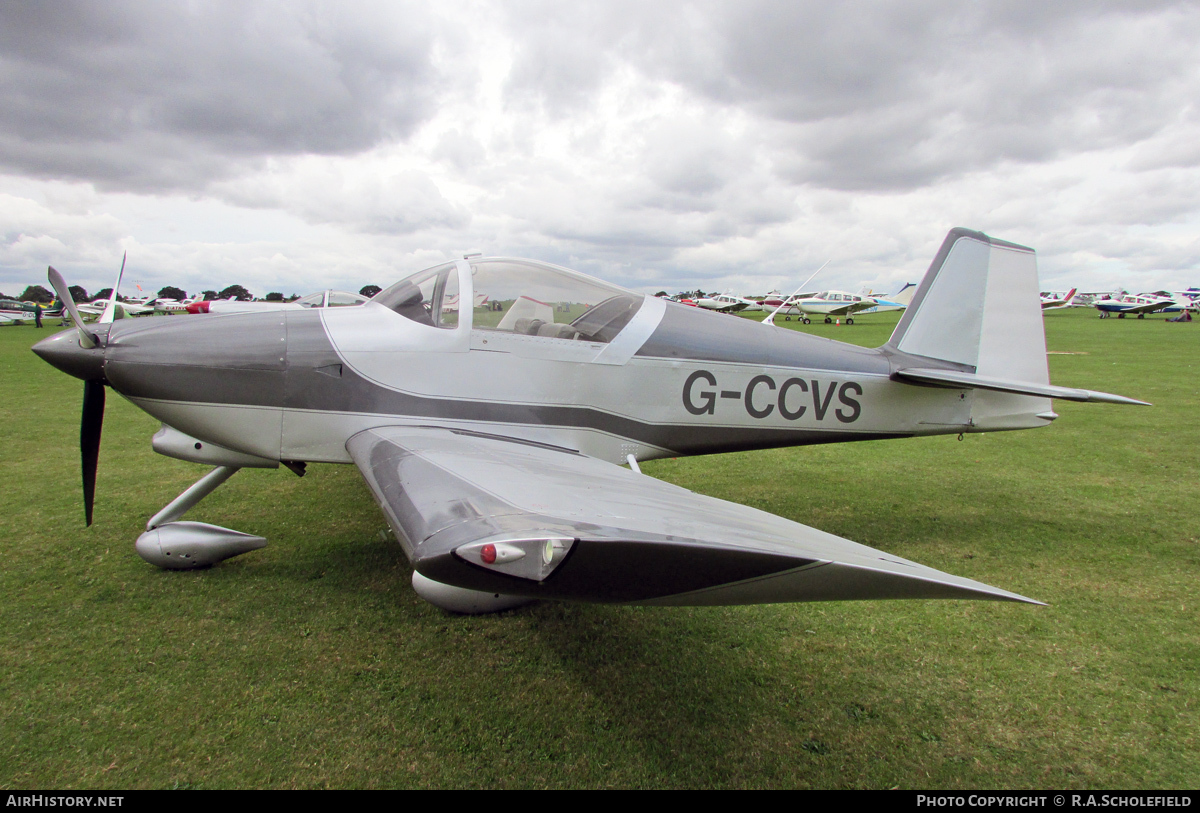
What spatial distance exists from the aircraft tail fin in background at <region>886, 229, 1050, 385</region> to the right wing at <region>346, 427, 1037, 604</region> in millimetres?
3440

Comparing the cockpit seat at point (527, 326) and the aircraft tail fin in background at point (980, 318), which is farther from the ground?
the aircraft tail fin in background at point (980, 318)

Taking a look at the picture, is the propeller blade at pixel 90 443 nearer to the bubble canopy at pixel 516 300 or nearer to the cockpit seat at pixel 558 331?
the bubble canopy at pixel 516 300

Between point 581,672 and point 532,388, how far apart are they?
1.61 meters

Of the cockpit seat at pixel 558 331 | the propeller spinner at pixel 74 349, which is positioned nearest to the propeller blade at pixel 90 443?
the propeller spinner at pixel 74 349

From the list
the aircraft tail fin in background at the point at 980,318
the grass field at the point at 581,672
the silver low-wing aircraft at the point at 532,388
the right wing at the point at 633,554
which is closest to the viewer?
Answer: the right wing at the point at 633,554

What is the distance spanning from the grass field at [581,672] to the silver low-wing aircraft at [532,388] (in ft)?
1.35

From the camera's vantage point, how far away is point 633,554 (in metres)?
1.50

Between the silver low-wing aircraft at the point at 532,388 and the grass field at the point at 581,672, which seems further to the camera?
the silver low-wing aircraft at the point at 532,388

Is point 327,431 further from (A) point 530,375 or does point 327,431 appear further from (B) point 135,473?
(B) point 135,473

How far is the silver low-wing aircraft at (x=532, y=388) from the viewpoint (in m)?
2.46

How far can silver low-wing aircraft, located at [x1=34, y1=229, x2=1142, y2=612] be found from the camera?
2.46 meters

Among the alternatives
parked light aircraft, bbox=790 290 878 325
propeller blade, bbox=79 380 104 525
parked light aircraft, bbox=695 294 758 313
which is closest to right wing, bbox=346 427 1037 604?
propeller blade, bbox=79 380 104 525

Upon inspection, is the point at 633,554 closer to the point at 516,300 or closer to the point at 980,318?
the point at 516,300
